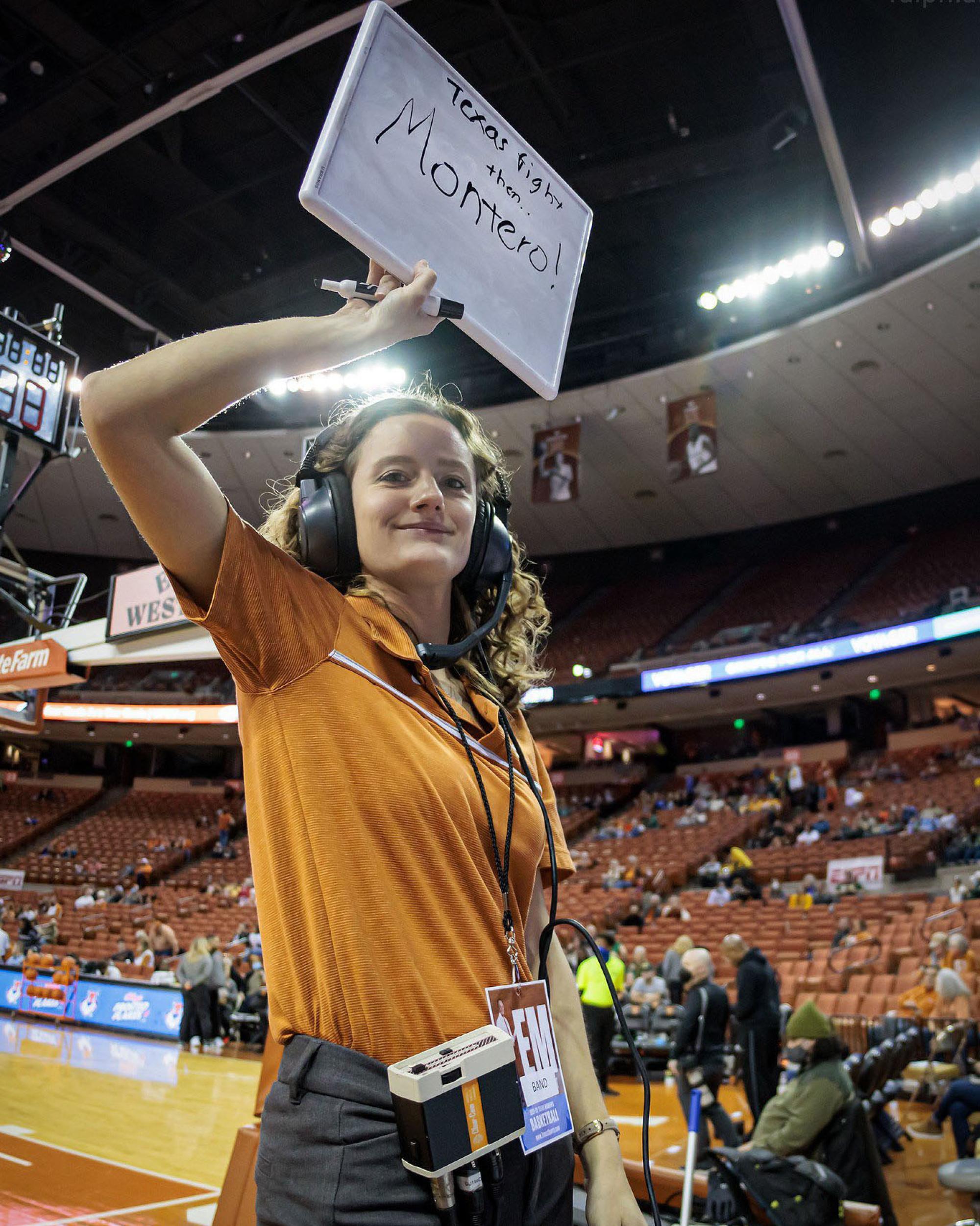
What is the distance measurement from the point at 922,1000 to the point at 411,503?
25.3ft

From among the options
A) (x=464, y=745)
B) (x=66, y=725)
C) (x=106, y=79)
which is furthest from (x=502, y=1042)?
(x=66, y=725)

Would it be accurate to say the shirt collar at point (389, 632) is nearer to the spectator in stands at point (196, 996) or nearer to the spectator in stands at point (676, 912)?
the spectator in stands at point (196, 996)

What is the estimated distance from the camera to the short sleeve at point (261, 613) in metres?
0.84

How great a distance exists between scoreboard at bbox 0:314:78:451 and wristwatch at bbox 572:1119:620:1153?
607 centimetres

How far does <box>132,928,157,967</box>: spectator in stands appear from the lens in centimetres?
1156

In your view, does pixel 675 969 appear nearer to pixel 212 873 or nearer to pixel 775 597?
pixel 212 873

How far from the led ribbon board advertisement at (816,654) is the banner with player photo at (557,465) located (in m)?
5.03

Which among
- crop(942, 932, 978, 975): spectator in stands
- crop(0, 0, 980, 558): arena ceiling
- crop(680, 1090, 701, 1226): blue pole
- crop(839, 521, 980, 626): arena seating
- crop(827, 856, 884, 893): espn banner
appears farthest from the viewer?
crop(839, 521, 980, 626): arena seating

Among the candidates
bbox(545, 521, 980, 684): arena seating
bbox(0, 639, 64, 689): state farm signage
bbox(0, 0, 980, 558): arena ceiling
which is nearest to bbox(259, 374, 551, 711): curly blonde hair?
bbox(0, 639, 64, 689): state farm signage

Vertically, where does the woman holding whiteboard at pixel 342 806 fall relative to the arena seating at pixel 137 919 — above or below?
above

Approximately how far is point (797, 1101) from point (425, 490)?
12.2ft

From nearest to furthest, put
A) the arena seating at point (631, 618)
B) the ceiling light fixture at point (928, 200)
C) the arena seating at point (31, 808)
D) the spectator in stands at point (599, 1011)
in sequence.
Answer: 1. the spectator in stands at point (599, 1011)
2. the ceiling light fixture at point (928, 200)
3. the arena seating at point (631, 618)
4. the arena seating at point (31, 808)

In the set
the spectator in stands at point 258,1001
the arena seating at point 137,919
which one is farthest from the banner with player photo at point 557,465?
the spectator in stands at point 258,1001

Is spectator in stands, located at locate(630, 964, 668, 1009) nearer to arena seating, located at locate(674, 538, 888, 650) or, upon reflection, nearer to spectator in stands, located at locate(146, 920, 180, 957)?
spectator in stands, located at locate(146, 920, 180, 957)
